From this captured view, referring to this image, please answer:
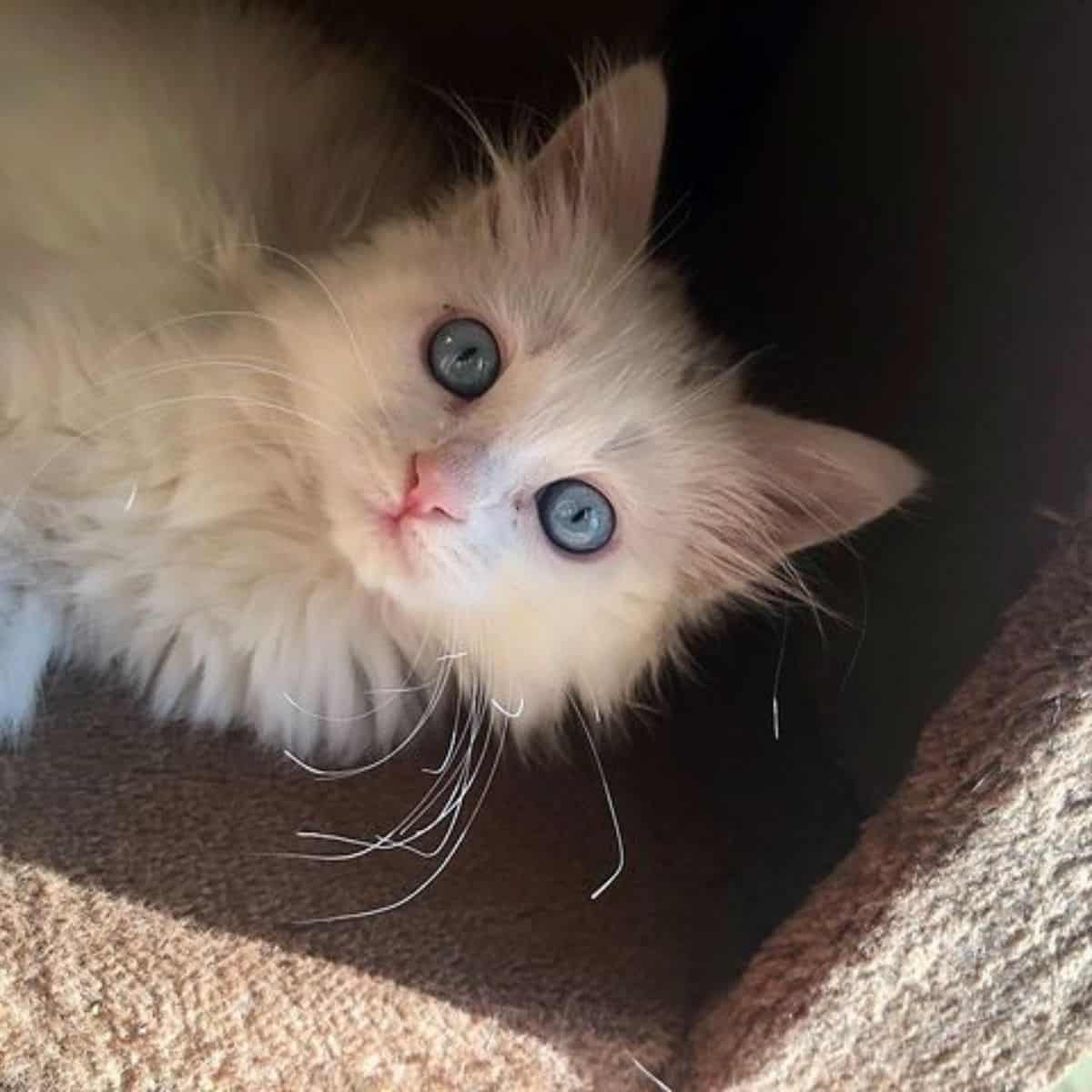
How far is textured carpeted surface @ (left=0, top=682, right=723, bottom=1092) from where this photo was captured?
3.66ft

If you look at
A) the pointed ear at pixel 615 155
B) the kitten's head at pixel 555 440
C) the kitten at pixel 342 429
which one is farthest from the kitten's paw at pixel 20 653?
the pointed ear at pixel 615 155

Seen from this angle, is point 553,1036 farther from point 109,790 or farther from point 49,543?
point 49,543

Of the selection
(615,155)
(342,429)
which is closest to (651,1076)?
(342,429)

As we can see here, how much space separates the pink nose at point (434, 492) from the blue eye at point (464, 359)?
0.10m

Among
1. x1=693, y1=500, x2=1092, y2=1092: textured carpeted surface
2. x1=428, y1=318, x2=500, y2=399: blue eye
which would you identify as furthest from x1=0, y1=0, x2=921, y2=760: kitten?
x1=693, y1=500, x2=1092, y2=1092: textured carpeted surface

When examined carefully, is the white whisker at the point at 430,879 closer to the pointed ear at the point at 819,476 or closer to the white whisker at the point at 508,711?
the white whisker at the point at 508,711

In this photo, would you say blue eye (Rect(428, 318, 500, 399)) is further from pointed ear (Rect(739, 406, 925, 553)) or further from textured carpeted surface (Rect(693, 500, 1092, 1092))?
textured carpeted surface (Rect(693, 500, 1092, 1092))

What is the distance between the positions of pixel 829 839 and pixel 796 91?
86 cm

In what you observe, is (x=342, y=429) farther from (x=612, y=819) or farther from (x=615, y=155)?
(x=612, y=819)

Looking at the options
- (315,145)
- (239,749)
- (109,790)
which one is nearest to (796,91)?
(315,145)

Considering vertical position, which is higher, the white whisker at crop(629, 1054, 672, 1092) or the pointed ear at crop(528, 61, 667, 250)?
the pointed ear at crop(528, 61, 667, 250)

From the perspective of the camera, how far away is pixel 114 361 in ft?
4.13

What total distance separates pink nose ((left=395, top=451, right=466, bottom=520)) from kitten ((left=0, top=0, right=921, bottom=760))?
0.02 m

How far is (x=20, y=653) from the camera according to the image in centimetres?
125
